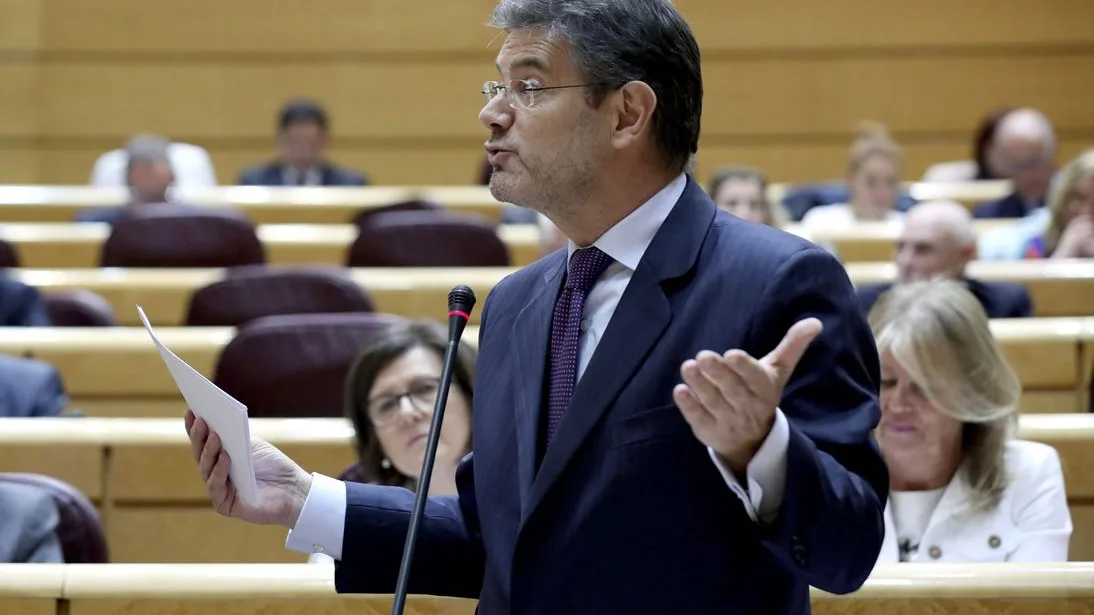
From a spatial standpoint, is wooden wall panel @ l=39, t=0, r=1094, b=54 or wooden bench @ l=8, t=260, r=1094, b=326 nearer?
wooden bench @ l=8, t=260, r=1094, b=326

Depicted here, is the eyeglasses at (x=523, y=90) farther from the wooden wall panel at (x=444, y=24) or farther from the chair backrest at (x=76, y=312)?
the wooden wall panel at (x=444, y=24)

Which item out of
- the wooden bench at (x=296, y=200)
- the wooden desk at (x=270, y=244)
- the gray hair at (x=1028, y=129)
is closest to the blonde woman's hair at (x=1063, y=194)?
the gray hair at (x=1028, y=129)

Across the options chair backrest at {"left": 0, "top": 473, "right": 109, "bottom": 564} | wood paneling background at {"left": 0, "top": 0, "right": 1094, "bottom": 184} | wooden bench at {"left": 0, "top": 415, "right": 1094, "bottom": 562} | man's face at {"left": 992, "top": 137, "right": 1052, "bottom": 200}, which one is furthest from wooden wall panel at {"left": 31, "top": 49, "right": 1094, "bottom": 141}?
chair backrest at {"left": 0, "top": 473, "right": 109, "bottom": 564}

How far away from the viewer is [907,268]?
3.58 meters

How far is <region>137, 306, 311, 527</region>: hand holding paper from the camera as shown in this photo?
112 centimetres

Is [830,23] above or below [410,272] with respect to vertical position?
above

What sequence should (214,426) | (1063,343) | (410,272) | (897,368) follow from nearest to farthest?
(214,426), (897,368), (1063,343), (410,272)

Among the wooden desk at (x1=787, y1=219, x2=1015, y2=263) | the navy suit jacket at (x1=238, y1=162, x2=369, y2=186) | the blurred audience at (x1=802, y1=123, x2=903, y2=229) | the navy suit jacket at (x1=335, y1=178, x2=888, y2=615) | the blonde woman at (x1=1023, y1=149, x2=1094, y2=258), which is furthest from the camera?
the navy suit jacket at (x1=238, y1=162, x2=369, y2=186)

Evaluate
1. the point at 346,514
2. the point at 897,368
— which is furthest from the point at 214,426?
the point at 897,368

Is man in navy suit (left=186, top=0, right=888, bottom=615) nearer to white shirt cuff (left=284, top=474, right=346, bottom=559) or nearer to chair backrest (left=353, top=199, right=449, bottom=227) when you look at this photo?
white shirt cuff (left=284, top=474, right=346, bottom=559)

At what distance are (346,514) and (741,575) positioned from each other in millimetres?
371

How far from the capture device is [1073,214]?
4188mm

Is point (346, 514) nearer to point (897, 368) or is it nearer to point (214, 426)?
point (214, 426)

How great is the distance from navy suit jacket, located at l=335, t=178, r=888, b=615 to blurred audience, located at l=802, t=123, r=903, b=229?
4.10 m
